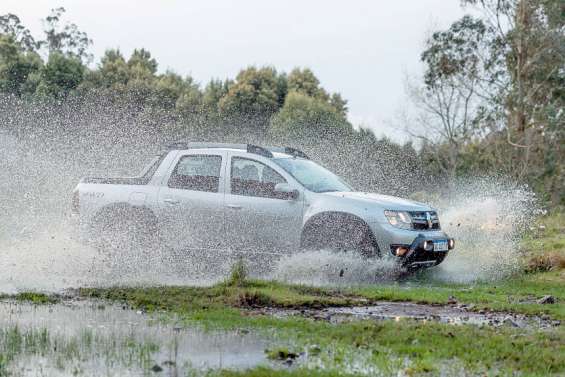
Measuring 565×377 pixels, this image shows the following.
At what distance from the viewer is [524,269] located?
51.2ft

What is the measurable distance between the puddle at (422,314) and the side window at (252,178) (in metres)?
3.43

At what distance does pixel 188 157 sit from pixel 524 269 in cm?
577

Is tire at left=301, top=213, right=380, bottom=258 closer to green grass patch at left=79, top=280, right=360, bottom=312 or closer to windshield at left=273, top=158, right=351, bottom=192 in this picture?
windshield at left=273, top=158, right=351, bottom=192

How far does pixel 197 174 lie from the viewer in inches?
562

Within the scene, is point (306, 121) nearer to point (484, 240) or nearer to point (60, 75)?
point (60, 75)

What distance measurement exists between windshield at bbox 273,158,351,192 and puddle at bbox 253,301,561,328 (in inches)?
134

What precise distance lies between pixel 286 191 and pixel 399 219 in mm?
1641

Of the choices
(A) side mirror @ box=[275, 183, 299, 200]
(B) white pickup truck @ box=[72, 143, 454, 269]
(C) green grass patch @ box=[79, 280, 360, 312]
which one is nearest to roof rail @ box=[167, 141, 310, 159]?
(B) white pickup truck @ box=[72, 143, 454, 269]

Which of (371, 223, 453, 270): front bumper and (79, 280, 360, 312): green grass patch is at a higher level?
(371, 223, 453, 270): front bumper

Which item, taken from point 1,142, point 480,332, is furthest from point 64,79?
point 480,332

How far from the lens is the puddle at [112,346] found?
6.87 metres

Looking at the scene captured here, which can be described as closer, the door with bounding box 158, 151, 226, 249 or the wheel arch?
the wheel arch

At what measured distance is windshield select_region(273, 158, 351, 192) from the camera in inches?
549

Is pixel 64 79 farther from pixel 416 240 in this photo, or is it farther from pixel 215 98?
pixel 416 240
